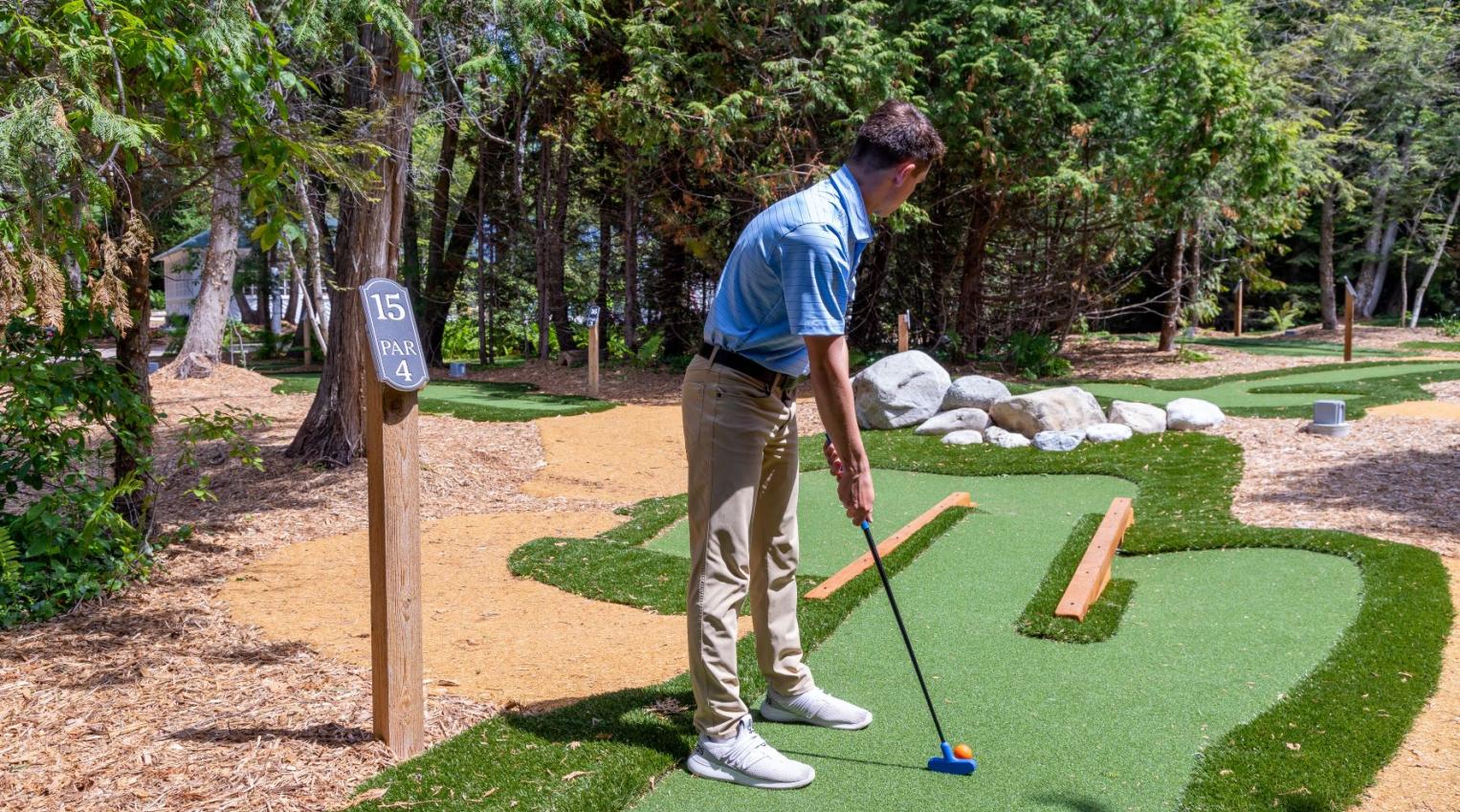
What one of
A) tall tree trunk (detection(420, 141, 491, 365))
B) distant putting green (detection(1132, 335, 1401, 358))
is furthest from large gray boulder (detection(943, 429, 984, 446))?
tall tree trunk (detection(420, 141, 491, 365))

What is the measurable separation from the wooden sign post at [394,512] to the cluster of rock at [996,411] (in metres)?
5.97

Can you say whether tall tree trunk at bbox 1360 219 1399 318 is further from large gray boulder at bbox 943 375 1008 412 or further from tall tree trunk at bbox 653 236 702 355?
large gray boulder at bbox 943 375 1008 412

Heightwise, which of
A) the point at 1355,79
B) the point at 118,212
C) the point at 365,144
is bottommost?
the point at 118,212

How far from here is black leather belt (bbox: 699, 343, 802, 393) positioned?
2705mm

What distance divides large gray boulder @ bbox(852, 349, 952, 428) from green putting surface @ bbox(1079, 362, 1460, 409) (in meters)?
2.31

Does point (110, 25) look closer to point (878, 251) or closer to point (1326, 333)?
point (878, 251)

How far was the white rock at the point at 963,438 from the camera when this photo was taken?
8398 millimetres

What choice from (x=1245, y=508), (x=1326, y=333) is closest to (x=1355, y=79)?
(x=1326, y=333)

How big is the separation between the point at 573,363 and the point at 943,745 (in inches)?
505

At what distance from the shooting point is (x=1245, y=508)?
240 inches

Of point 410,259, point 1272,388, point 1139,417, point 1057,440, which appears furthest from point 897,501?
point 410,259

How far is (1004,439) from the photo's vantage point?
8.30m

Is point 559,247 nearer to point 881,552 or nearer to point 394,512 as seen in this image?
point 881,552

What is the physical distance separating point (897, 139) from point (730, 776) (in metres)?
1.67
